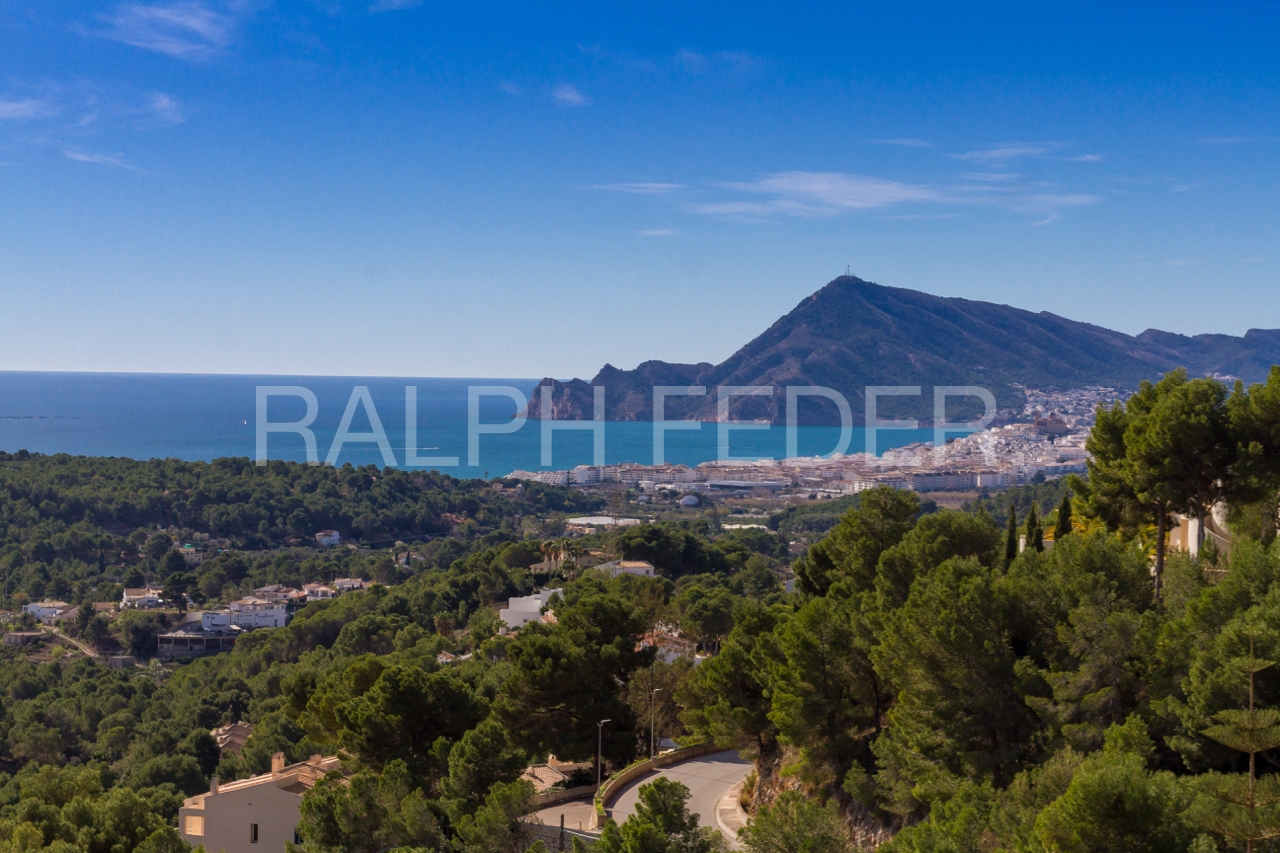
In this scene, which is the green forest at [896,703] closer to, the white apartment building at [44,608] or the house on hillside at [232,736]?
the house on hillside at [232,736]

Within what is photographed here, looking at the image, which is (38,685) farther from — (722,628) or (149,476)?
(149,476)

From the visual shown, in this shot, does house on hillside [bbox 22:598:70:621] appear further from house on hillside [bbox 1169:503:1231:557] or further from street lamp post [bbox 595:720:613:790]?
house on hillside [bbox 1169:503:1231:557]

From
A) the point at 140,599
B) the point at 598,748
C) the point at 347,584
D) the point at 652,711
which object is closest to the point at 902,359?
the point at 347,584

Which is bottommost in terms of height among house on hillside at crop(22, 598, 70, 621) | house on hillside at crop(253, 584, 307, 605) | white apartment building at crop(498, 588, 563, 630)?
house on hillside at crop(22, 598, 70, 621)

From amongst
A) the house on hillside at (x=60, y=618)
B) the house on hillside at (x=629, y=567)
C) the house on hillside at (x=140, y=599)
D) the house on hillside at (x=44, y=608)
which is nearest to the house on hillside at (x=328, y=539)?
the house on hillside at (x=140, y=599)

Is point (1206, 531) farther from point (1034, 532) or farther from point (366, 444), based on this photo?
point (366, 444)

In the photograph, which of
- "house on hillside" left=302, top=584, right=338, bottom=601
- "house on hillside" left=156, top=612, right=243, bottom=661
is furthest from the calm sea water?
"house on hillside" left=156, top=612, right=243, bottom=661
